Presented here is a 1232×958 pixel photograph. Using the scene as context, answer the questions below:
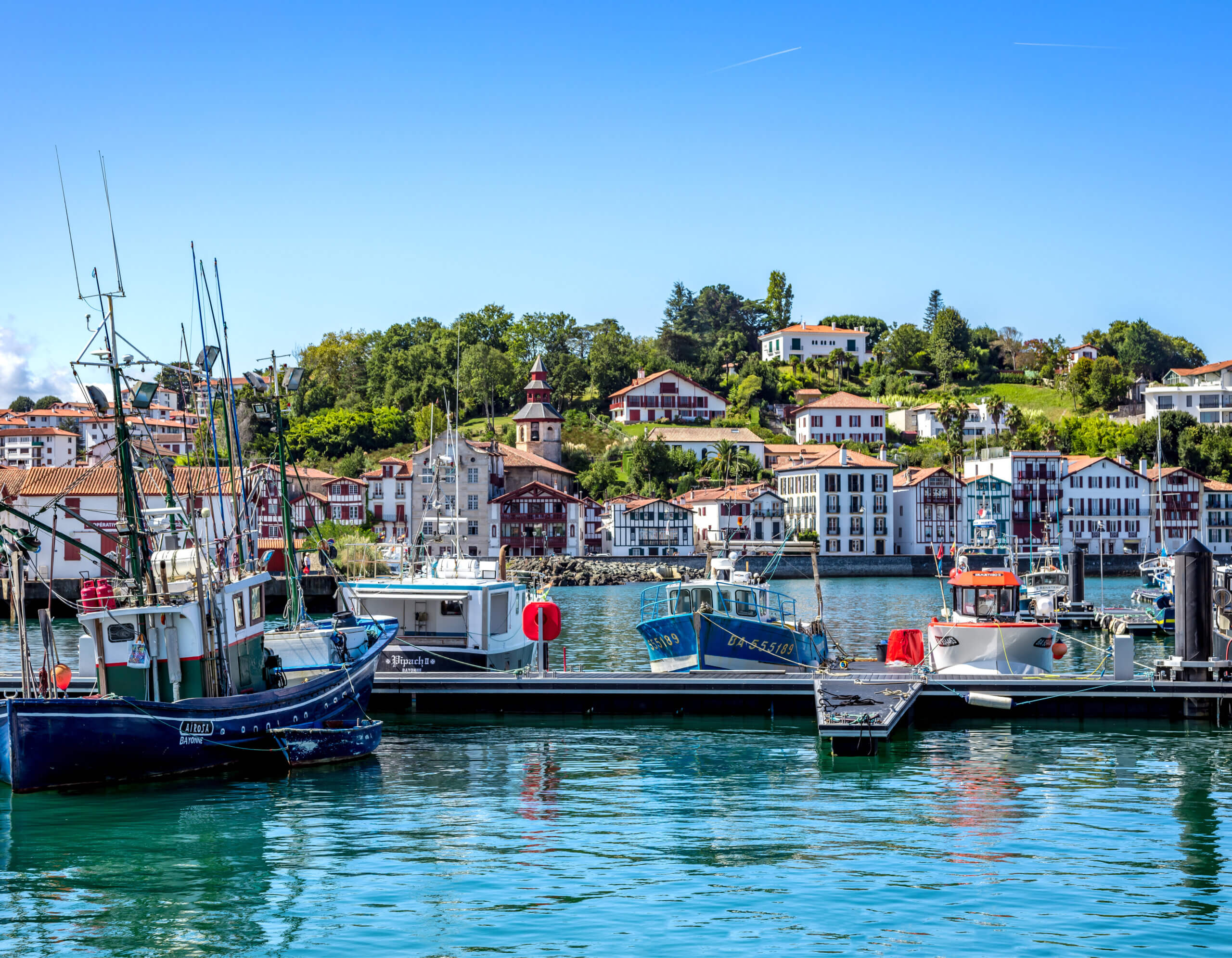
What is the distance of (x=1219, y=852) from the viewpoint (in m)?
17.3

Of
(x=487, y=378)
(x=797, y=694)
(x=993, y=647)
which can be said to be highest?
(x=487, y=378)

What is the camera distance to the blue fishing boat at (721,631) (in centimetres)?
3247

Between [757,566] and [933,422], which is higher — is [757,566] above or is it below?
below

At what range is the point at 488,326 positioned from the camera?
17025cm

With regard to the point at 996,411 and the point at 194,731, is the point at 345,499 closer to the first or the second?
the point at 996,411

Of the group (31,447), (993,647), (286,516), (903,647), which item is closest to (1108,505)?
(903,647)

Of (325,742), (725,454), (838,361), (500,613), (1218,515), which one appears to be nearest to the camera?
(325,742)

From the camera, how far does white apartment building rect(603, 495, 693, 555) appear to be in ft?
392

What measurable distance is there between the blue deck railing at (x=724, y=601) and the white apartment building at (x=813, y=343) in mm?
145377

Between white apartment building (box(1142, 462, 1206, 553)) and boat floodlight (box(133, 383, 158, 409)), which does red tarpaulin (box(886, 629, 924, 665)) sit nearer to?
boat floodlight (box(133, 383, 158, 409))

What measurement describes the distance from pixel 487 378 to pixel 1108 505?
69732mm

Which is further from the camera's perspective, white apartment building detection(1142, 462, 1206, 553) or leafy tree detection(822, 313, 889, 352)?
leafy tree detection(822, 313, 889, 352)

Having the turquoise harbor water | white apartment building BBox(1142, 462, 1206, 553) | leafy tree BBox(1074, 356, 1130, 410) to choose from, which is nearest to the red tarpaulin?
the turquoise harbor water

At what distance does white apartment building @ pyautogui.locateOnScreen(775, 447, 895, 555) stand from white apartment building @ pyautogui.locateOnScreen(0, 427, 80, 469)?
98.7 meters
